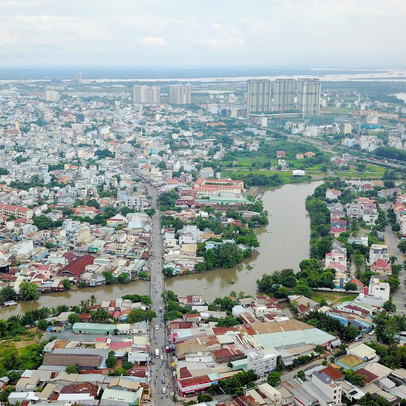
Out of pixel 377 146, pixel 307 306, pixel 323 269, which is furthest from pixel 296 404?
pixel 377 146

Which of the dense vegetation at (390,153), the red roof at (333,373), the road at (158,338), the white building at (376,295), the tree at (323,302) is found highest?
the dense vegetation at (390,153)

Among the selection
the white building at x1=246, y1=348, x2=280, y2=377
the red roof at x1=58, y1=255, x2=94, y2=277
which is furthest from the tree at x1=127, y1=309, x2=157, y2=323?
the red roof at x1=58, y1=255, x2=94, y2=277

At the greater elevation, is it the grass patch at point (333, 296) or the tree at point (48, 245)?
the tree at point (48, 245)

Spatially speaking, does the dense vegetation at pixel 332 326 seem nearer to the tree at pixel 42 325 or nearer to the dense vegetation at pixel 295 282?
the dense vegetation at pixel 295 282

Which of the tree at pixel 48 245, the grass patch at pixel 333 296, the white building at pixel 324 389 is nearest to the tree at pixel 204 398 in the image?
the white building at pixel 324 389

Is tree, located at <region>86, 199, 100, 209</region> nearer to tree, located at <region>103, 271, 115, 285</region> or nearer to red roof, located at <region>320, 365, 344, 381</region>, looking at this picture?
tree, located at <region>103, 271, 115, 285</region>

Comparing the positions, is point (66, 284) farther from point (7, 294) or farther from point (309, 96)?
point (309, 96)
